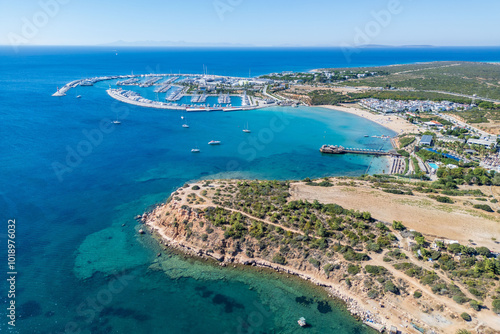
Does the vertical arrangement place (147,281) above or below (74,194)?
below

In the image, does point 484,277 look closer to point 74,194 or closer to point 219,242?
point 219,242

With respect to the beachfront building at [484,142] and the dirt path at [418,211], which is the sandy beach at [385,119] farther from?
the dirt path at [418,211]

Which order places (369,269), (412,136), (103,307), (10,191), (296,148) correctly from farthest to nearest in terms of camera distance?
(412,136) → (296,148) → (10,191) → (369,269) → (103,307)

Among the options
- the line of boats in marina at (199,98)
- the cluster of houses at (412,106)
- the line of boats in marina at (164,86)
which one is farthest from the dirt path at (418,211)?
the line of boats in marina at (164,86)

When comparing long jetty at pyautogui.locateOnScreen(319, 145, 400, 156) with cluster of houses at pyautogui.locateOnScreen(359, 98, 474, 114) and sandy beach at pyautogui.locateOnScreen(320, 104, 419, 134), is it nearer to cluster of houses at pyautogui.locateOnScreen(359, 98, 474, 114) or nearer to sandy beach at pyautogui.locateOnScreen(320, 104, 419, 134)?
sandy beach at pyautogui.locateOnScreen(320, 104, 419, 134)

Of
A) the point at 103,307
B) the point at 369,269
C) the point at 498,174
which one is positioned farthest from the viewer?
the point at 498,174

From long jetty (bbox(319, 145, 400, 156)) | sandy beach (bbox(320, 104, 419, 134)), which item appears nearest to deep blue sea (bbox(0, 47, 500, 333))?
long jetty (bbox(319, 145, 400, 156))

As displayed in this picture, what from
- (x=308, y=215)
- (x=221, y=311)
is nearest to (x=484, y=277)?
(x=308, y=215)

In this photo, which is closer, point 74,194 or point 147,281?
point 147,281
